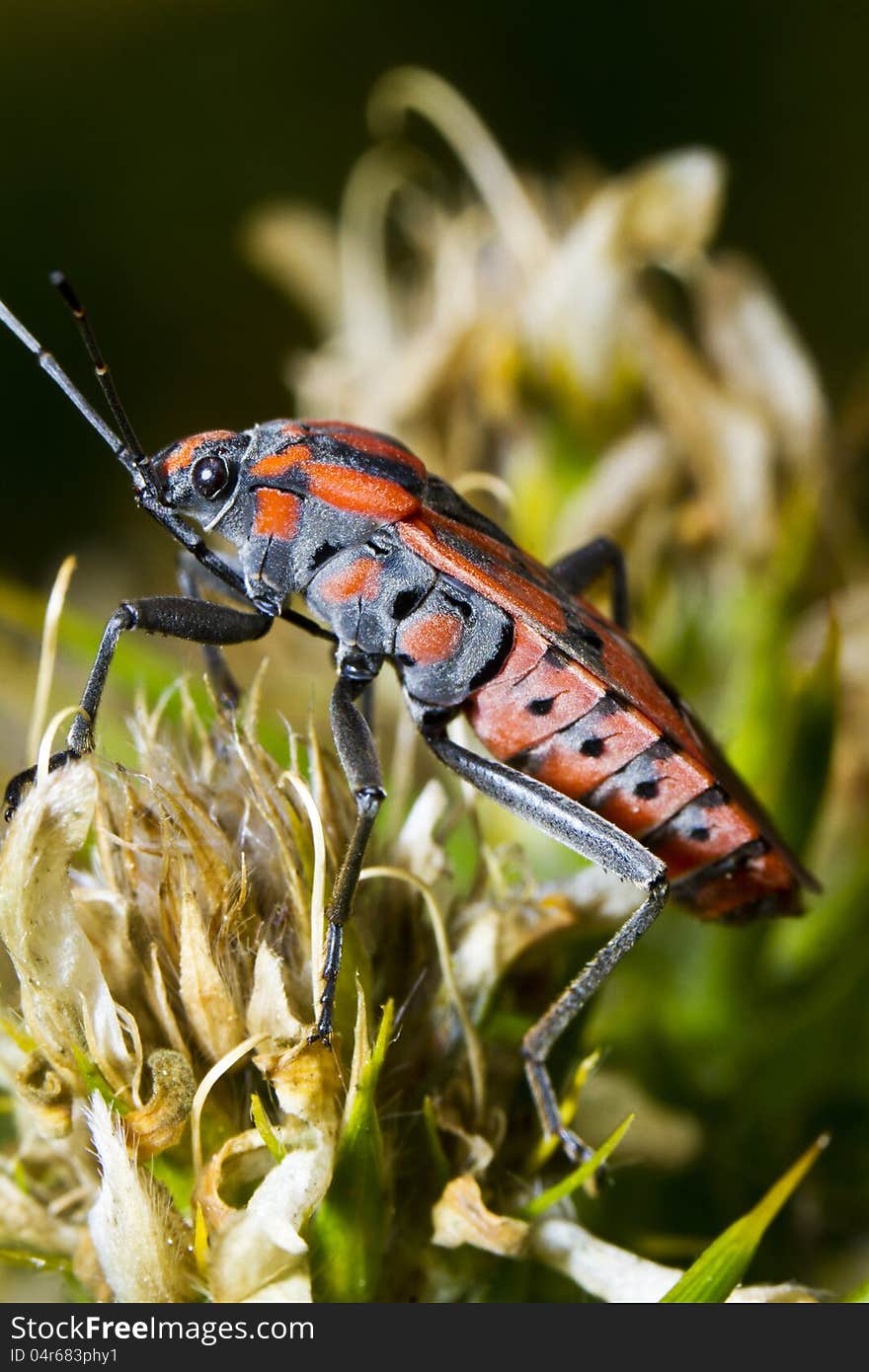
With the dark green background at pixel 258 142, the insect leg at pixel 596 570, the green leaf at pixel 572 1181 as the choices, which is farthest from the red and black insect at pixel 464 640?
the dark green background at pixel 258 142

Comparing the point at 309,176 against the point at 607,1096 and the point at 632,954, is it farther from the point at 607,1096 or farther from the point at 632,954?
the point at 607,1096

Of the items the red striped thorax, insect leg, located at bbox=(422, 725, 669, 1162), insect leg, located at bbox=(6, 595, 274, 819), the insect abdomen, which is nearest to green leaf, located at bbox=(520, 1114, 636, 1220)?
insect leg, located at bbox=(422, 725, 669, 1162)

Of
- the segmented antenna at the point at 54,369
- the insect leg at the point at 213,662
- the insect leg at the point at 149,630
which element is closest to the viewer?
the insect leg at the point at 149,630

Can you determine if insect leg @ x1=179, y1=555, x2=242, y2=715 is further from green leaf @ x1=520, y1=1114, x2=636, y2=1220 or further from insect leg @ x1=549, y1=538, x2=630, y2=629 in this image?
green leaf @ x1=520, y1=1114, x2=636, y2=1220

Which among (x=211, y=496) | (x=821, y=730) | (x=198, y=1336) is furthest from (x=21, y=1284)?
(x=821, y=730)

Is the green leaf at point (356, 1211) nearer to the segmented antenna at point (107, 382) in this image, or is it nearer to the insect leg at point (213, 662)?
the insect leg at point (213, 662)

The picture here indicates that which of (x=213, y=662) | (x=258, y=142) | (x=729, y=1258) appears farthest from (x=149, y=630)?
(x=258, y=142)
